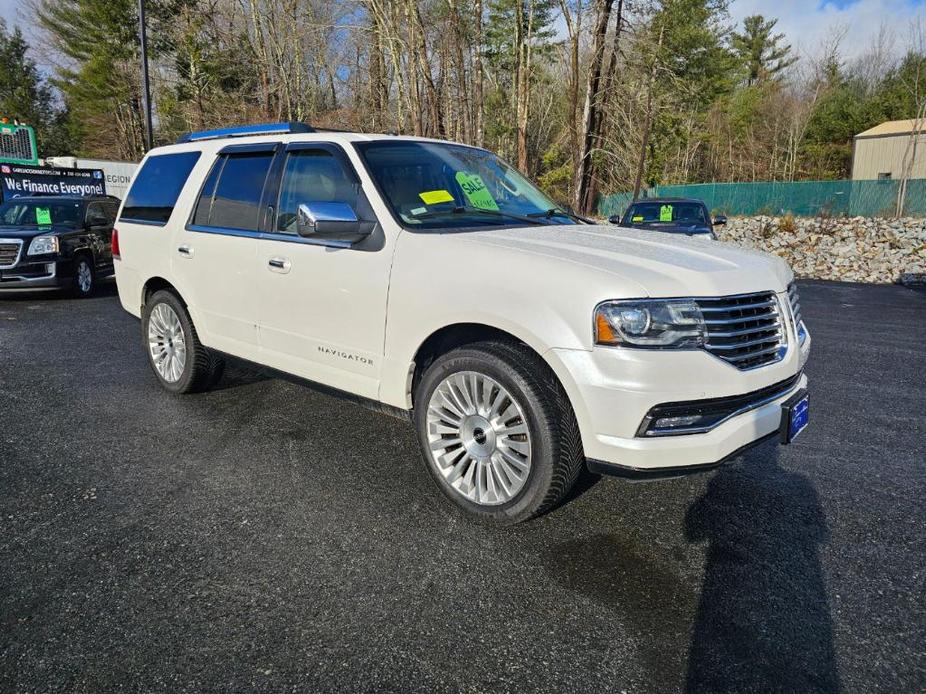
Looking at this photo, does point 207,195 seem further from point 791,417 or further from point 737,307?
point 791,417

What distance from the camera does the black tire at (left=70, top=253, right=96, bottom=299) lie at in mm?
11148

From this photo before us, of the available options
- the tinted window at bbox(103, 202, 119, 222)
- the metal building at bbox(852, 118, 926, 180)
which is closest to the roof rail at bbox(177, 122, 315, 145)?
the tinted window at bbox(103, 202, 119, 222)

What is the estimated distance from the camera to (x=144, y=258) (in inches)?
208

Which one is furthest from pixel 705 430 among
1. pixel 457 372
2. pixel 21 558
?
pixel 21 558

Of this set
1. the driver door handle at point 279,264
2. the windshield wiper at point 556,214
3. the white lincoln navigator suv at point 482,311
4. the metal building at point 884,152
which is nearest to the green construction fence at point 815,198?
the metal building at point 884,152

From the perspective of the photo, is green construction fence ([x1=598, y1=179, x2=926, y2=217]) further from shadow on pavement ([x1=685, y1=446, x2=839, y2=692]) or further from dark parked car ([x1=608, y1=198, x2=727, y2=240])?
shadow on pavement ([x1=685, y1=446, x2=839, y2=692])

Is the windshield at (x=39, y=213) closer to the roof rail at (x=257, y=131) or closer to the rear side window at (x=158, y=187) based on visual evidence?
the rear side window at (x=158, y=187)

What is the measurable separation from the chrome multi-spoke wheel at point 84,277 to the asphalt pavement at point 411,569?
7.44 meters

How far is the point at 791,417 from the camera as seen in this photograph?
3049 mm

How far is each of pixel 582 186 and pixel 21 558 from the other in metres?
24.7

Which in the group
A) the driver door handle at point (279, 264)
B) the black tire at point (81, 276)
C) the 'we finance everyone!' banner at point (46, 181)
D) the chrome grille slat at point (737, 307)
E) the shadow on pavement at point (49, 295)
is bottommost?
the shadow on pavement at point (49, 295)

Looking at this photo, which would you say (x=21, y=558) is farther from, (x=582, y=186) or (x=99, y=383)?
(x=582, y=186)

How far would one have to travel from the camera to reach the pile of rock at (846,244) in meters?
15.9

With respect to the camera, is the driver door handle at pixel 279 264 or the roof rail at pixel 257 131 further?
the roof rail at pixel 257 131
